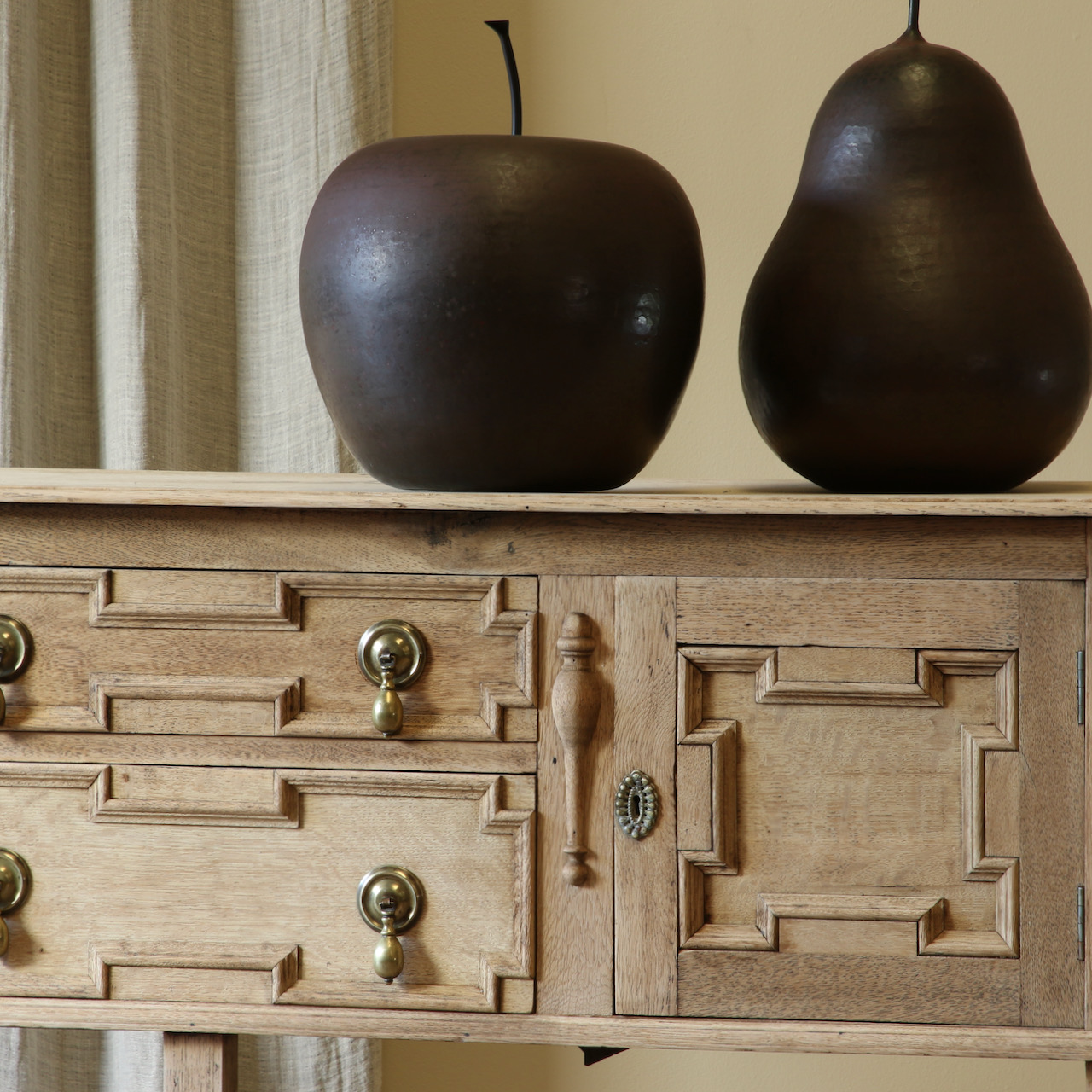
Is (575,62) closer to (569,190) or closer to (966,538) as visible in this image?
(569,190)

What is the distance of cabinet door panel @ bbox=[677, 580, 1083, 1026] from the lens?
54 centimetres

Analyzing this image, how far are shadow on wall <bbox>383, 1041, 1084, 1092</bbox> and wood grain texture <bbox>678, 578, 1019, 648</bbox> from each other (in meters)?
0.73

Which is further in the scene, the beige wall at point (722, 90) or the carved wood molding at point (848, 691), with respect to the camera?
the beige wall at point (722, 90)

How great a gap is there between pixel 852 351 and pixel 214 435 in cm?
70

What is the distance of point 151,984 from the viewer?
0.57 m

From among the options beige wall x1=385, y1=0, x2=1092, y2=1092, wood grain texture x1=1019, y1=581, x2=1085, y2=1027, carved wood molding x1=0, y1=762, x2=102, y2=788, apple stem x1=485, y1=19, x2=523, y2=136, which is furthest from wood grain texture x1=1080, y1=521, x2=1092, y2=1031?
beige wall x1=385, y1=0, x2=1092, y2=1092

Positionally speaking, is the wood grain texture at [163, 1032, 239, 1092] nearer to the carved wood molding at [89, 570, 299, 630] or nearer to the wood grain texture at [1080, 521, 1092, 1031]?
the carved wood molding at [89, 570, 299, 630]

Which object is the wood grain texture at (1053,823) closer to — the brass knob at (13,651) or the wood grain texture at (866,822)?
the wood grain texture at (866,822)

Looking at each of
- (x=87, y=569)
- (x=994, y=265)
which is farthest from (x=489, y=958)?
(x=994, y=265)

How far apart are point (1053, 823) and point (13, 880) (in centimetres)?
51

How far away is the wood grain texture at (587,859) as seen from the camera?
0.55m

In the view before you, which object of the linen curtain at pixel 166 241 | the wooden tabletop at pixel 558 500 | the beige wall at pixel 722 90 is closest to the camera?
the wooden tabletop at pixel 558 500

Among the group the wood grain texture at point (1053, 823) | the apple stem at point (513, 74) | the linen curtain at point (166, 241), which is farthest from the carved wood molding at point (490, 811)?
the linen curtain at point (166, 241)

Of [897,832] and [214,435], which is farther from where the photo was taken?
[214,435]
